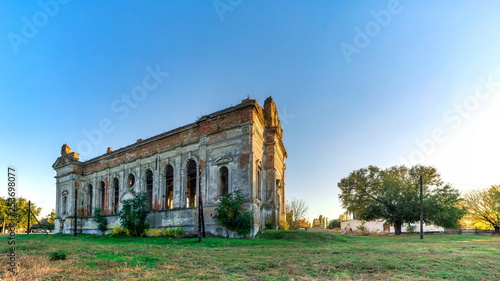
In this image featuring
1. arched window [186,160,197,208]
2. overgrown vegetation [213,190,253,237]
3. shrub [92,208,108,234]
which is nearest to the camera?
overgrown vegetation [213,190,253,237]

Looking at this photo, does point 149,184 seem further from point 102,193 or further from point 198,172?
point 102,193

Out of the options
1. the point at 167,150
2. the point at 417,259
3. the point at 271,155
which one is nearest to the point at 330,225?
the point at 271,155

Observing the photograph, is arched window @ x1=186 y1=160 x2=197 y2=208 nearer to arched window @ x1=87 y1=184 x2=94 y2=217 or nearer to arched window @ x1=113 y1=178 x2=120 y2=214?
arched window @ x1=113 y1=178 x2=120 y2=214

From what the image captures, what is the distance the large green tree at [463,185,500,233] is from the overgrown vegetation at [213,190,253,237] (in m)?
31.4

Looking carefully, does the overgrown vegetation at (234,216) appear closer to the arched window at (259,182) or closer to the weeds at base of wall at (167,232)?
the arched window at (259,182)

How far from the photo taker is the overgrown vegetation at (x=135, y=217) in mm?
20328

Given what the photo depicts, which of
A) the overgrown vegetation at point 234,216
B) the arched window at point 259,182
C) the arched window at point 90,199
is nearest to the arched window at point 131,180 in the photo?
the arched window at point 90,199

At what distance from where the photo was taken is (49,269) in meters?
6.48

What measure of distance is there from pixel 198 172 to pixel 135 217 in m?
5.43

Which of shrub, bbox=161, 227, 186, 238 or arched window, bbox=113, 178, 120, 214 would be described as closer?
shrub, bbox=161, 227, 186, 238

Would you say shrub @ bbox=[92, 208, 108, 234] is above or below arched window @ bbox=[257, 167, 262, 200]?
below

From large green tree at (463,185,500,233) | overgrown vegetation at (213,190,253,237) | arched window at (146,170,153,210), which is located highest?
arched window at (146,170,153,210)

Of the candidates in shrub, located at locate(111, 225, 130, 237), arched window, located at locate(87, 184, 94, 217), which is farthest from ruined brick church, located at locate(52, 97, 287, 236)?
shrub, located at locate(111, 225, 130, 237)

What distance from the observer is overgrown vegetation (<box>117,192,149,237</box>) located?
20328 mm
